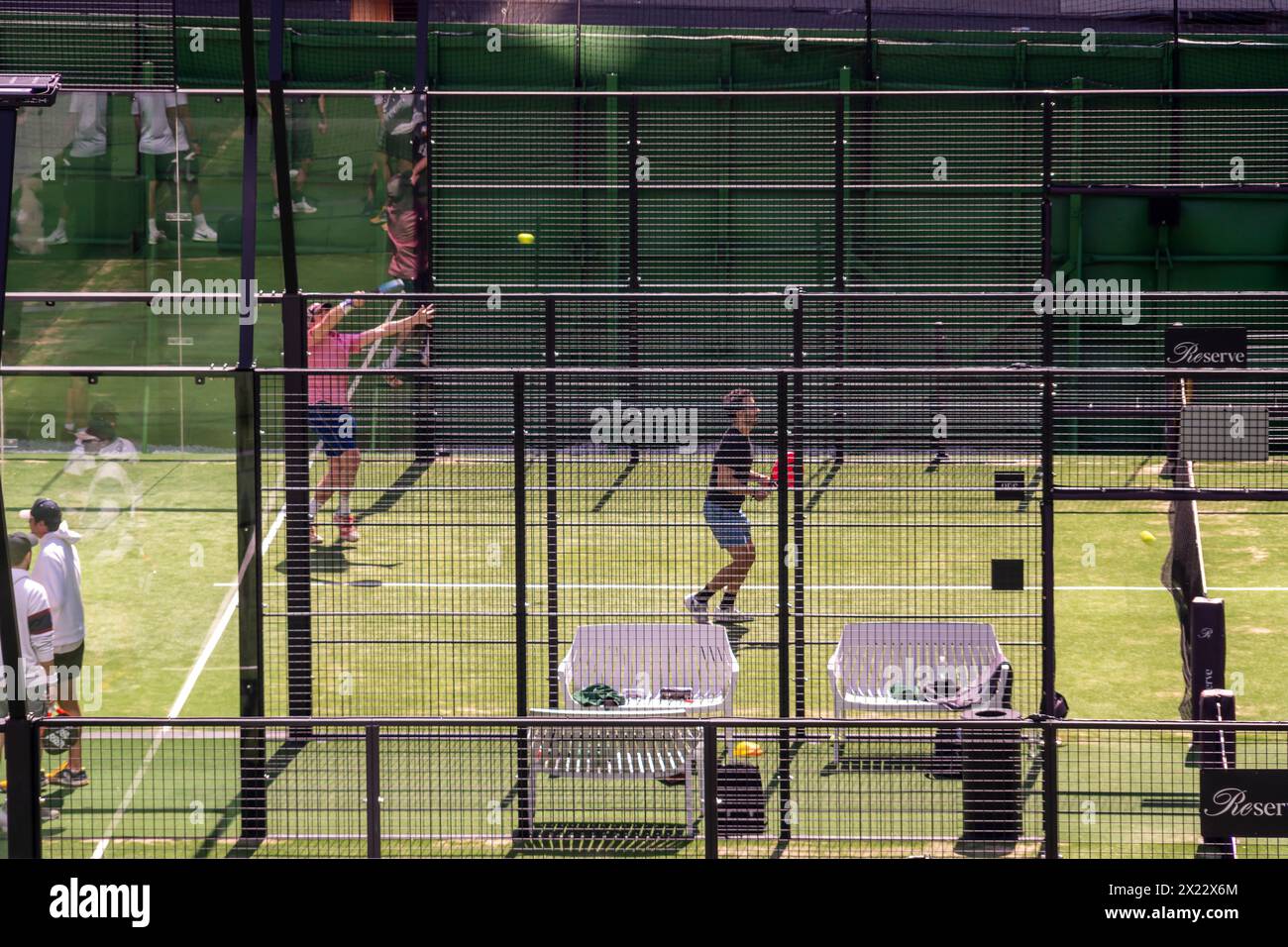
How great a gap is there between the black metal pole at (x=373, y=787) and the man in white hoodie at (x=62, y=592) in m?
1.68

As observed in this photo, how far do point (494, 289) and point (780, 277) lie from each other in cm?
442

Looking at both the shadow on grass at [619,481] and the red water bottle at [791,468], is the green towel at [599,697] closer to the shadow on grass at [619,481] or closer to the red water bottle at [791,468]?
the shadow on grass at [619,481]

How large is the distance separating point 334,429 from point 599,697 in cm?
196

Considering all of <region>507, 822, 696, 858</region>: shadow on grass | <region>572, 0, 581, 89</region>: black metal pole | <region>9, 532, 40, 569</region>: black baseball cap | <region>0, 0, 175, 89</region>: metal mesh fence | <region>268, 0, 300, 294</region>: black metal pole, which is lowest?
<region>507, 822, 696, 858</region>: shadow on grass

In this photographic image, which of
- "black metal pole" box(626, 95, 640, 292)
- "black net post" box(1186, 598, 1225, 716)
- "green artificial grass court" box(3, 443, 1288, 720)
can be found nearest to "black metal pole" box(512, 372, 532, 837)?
"green artificial grass court" box(3, 443, 1288, 720)

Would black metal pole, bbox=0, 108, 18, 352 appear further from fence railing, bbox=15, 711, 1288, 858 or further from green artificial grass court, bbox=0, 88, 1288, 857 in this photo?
green artificial grass court, bbox=0, 88, 1288, 857

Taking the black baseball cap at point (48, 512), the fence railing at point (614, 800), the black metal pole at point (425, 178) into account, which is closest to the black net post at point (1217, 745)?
the fence railing at point (614, 800)

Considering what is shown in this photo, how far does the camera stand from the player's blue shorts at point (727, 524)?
9087mm

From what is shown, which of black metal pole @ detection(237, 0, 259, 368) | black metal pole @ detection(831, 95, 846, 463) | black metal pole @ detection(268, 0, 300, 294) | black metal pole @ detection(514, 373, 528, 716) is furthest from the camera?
black metal pole @ detection(831, 95, 846, 463)

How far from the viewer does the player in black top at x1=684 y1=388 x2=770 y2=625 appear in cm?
886

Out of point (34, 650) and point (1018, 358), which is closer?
point (34, 650)

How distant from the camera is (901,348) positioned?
15.8 m
